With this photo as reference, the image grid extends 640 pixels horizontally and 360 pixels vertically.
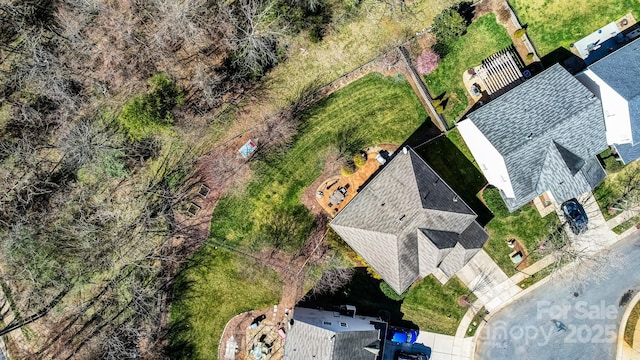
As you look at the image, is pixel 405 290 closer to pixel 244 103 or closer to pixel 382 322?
pixel 382 322

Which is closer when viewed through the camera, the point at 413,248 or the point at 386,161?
the point at 413,248

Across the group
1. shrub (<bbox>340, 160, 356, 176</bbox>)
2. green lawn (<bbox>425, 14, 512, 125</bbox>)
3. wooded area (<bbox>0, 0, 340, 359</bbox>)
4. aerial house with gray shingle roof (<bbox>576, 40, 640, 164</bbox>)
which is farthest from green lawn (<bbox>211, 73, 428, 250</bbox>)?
aerial house with gray shingle roof (<bbox>576, 40, 640, 164</bbox>)

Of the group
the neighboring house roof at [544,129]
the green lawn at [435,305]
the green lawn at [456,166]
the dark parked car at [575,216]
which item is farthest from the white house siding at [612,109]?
the green lawn at [435,305]

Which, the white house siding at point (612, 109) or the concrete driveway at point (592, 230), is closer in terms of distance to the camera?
the white house siding at point (612, 109)

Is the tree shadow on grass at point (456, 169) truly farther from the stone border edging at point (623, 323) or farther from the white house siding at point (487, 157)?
the stone border edging at point (623, 323)

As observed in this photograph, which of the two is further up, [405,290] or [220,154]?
[220,154]

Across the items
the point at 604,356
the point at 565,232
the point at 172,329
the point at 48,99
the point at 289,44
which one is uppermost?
the point at 48,99

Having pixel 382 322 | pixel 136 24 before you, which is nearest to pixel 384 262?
pixel 382 322
